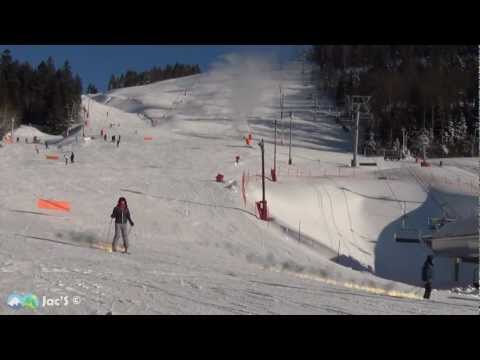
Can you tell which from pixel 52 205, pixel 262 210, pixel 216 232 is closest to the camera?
pixel 216 232

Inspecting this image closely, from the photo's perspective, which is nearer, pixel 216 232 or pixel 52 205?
pixel 216 232

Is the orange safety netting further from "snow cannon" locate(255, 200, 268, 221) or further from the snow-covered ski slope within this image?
"snow cannon" locate(255, 200, 268, 221)

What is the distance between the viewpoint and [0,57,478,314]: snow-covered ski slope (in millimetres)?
8633

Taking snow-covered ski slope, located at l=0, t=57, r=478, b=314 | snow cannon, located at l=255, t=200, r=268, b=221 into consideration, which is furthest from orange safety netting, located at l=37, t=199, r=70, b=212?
snow cannon, located at l=255, t=200, r=268, b=221

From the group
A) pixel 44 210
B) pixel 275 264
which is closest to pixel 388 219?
pixel 275 264

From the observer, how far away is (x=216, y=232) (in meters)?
21.1

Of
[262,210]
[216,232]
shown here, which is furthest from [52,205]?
[262,210]

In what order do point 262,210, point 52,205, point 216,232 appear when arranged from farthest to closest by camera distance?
point 262,210
point 52,205
point 216,232

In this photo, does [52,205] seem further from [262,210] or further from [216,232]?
[262,210]

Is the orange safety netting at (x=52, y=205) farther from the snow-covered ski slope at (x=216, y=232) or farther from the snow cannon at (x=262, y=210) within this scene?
the snow cannon at (x=262, y=210)

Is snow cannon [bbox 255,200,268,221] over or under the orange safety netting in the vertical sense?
under

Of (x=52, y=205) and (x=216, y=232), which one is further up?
(x=52, y=205)
